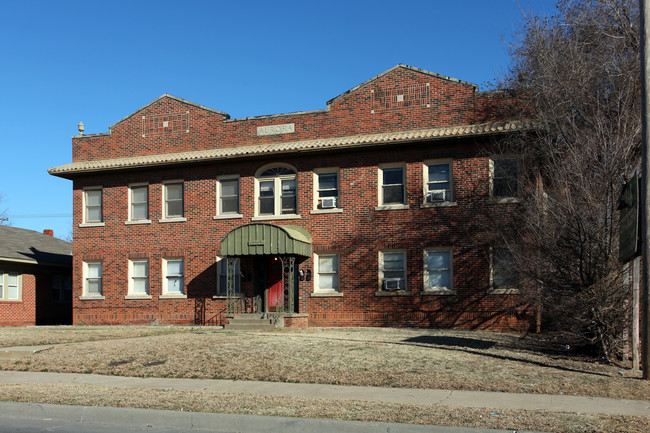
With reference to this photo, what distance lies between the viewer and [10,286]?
27.9 meters

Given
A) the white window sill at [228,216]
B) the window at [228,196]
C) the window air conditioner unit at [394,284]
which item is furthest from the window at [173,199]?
the window air conditioner unit at [394,284]

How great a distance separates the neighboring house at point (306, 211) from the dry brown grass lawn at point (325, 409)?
38.1 ft

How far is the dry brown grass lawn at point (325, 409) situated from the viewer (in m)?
7.71

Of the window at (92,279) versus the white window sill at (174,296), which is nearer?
the white window sill at (174,296)

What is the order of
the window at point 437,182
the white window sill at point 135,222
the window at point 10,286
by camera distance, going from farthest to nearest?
the window at point 10,286, the white window sill at point 135,222, the window at point 437,182

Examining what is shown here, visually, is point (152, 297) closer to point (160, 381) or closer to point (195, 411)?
point (160, 381)

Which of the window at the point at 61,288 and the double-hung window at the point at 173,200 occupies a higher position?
the double-hung window at the point at 173,200

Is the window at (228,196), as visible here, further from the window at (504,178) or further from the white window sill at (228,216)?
the window at (504,178)

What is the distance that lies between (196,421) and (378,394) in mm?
2860

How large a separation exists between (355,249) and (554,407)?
1416 centimetres

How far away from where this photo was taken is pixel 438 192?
2198cm

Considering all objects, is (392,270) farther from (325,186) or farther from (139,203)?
(139,203)

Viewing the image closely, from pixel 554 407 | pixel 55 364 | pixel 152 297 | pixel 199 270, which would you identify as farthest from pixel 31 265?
pixel 554 407

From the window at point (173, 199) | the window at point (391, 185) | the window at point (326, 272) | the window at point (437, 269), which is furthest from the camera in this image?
the window at point (173, 199)
